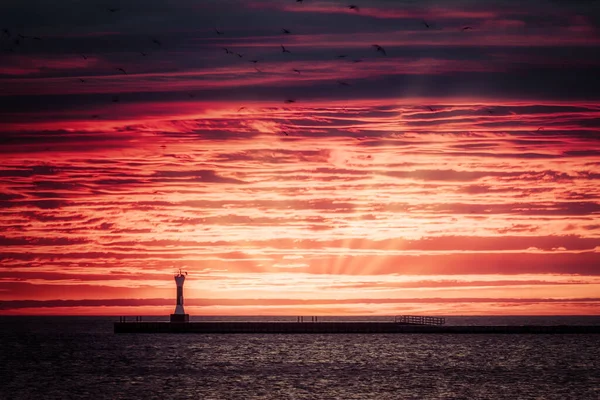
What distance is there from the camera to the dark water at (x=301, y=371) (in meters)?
71.9

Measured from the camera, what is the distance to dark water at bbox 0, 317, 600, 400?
71875 mm

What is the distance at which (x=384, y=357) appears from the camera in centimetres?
11019

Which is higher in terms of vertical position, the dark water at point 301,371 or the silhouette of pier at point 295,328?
the silhouette of pier at point 295,328

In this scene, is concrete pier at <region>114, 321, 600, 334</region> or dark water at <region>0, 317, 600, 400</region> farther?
concrete pier at <region>114, 321, 600, 334</region>

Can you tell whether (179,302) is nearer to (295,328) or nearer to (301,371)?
(295,328)

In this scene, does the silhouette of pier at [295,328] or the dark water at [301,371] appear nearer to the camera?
the dark water at [301,371]

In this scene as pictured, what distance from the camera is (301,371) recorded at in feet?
293

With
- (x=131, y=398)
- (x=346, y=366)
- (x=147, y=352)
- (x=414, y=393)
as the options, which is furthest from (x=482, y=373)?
(x=147, y=352)

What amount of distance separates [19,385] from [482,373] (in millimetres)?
38628

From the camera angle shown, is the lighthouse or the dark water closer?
the dark water

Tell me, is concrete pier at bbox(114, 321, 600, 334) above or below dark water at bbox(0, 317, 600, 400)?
above

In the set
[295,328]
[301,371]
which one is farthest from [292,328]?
[301,371]

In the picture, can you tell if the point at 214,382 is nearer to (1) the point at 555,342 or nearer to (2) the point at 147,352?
(2) the point at 147,352

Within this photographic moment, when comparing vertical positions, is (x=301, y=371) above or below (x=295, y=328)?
below
